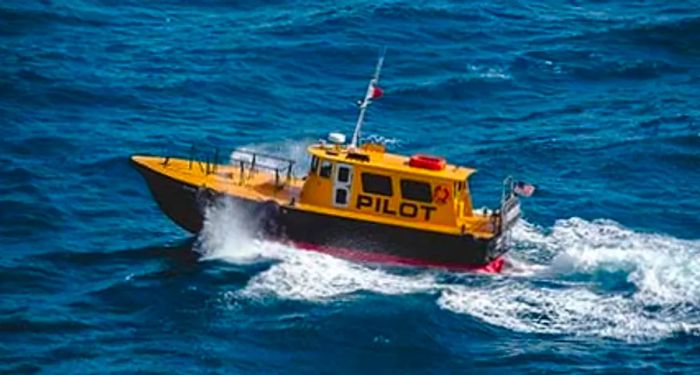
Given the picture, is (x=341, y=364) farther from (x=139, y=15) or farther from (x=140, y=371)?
(x=139, y=15)

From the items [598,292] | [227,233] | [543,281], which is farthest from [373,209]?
[598,292]

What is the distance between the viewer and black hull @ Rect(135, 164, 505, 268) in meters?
61.6

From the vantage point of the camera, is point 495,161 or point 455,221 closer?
point 455,221

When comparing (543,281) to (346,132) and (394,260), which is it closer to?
(394,260)

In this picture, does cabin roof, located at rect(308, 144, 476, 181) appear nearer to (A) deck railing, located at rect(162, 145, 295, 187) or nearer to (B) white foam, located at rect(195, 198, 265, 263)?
(A) deck railing, located at rect(162, 145, 295, 187)

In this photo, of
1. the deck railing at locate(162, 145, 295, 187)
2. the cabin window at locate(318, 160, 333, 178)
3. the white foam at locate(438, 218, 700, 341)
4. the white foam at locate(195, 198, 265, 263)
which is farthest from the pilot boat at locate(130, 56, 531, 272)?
the white foam at locate(438, 218, 700, 341)

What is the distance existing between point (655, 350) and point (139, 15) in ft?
136

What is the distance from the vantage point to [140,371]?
5303 cm

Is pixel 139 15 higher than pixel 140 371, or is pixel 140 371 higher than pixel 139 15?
pixel 139 15

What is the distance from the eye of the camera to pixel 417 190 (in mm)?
61500

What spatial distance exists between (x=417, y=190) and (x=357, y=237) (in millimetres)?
2498

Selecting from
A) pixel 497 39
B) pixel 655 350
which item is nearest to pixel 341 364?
pixel 655 350

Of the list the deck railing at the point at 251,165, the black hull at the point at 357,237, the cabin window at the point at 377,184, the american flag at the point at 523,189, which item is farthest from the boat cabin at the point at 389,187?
the deck railing at the point at 251,165

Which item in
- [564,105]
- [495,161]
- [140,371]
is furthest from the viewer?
[564,105]
